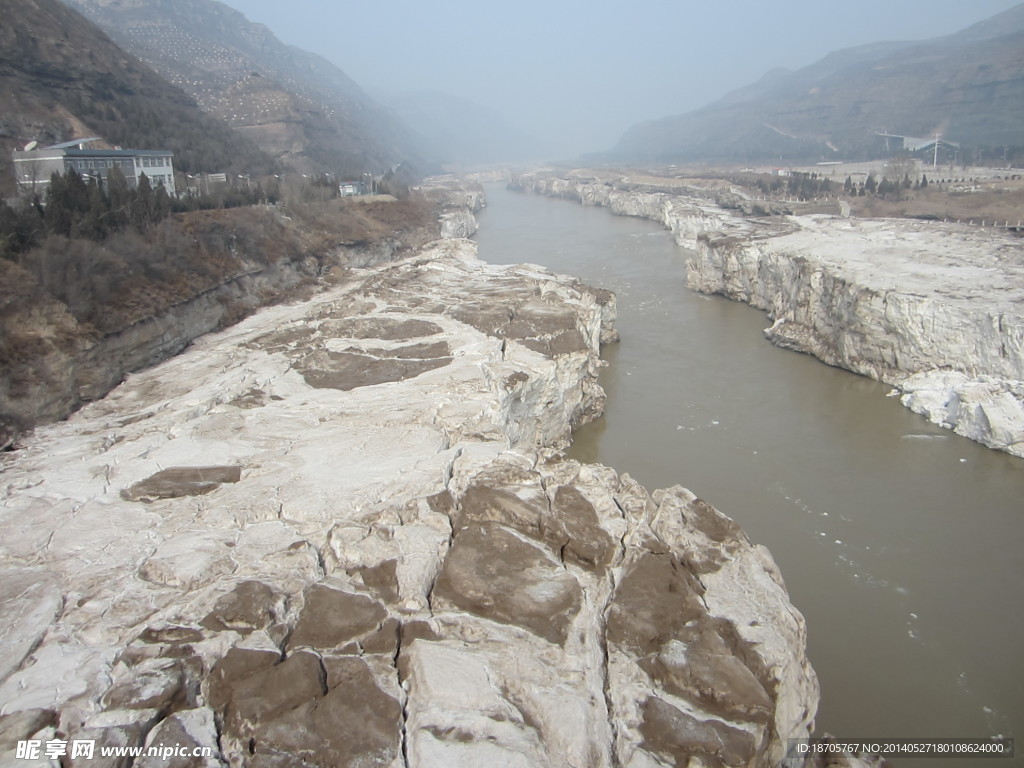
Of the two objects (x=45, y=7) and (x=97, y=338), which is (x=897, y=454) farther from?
(x=45, y=7)

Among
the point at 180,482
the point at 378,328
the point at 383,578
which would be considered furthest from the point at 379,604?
the point at 378,328

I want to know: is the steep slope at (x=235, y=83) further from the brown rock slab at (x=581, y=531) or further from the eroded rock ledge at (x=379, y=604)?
the brown rock slab at (x=581, y=531)

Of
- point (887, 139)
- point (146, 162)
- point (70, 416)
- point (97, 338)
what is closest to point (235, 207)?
point (146, 162)

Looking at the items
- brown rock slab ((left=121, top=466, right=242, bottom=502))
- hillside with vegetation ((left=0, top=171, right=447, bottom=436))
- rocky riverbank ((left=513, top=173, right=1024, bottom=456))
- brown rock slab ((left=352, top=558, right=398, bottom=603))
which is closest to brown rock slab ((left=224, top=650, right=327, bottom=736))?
brown rock slab ((left=352, top=558, right=398, bottom=603))

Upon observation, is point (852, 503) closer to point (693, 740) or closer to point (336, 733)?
point (693, 740)

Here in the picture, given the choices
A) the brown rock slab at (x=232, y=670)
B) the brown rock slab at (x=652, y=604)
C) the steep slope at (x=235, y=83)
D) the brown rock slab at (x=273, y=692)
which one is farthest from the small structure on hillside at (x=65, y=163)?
the steep slope at (x=235, y=83)

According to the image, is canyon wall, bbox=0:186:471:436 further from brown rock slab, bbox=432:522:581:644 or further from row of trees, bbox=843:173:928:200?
row of trees, bbox=843:173:928:200
